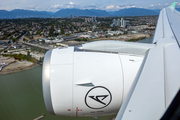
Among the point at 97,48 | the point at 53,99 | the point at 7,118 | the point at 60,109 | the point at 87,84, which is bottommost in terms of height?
the point at 7,118

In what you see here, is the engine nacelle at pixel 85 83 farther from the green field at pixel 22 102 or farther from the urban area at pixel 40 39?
the urban area at pixel 40 39

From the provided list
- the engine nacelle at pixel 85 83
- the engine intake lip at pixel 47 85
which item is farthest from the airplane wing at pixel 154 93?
the engine intake lip at pixel 47 85

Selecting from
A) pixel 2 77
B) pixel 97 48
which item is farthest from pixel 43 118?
pixel 2 77

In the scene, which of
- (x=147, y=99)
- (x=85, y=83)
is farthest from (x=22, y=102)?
(x=147, y=99)

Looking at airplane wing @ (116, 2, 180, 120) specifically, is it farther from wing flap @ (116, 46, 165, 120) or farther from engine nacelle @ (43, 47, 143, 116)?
engine nacelle @ (43, 47, 143, 116)

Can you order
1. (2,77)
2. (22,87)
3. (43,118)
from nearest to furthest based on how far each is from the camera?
(43,118) → (22,87) → (2,77)

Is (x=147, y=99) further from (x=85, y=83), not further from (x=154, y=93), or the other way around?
(x=85, y=83)

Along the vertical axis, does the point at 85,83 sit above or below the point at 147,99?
below

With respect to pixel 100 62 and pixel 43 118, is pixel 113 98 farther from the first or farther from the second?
pixel 43 118
